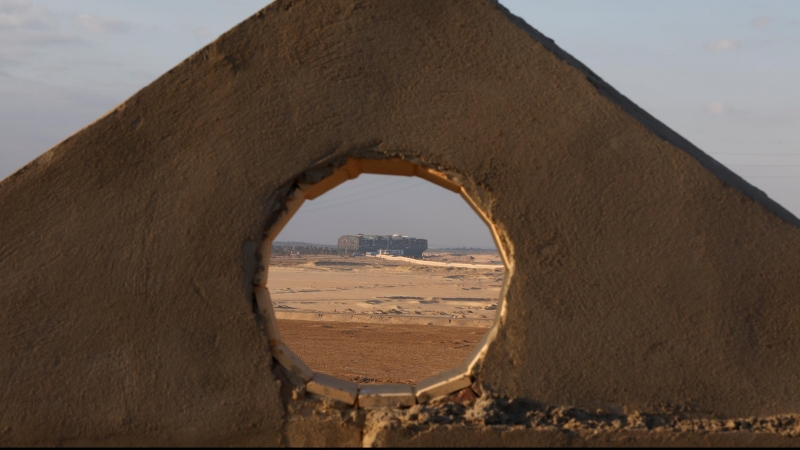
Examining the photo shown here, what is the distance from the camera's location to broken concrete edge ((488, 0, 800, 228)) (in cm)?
414

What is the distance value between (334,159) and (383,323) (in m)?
12.7

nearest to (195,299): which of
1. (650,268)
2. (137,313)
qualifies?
(137,313)

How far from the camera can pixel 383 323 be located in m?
16.5

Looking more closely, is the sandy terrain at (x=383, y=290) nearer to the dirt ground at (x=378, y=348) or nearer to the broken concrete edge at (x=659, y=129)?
the dirt ground at (x=378, y=348)

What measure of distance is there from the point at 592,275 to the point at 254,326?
182cm

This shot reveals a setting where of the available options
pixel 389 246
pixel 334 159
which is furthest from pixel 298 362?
pixel 389 246

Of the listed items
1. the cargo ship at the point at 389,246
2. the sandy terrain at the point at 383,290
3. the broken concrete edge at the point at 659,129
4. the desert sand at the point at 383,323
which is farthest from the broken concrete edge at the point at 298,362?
the cargo ship at the point at 389,246

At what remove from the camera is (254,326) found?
400cm

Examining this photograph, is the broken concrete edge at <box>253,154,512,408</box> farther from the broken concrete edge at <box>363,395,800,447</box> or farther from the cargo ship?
the cargo ship

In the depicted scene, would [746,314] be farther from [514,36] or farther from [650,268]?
[514,36]

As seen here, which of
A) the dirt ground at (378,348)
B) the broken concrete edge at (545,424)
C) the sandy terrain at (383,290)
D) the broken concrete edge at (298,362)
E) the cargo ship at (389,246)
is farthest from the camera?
the cargo ship at (389,246)

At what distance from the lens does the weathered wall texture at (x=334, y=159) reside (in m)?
3.94

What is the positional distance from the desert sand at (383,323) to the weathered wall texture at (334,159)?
576 cm

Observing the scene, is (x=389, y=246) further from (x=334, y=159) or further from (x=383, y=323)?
(x=334, y=159)
